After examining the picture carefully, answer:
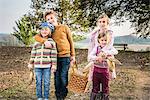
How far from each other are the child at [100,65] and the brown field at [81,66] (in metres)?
0.79

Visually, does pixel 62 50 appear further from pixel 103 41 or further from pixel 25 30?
pixel 25 30

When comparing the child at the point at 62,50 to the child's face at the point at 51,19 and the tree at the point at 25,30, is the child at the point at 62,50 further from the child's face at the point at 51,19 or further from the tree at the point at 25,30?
the tree at the point at 25,30

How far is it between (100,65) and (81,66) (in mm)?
881

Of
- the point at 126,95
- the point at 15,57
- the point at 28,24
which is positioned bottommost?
the point at 126,95

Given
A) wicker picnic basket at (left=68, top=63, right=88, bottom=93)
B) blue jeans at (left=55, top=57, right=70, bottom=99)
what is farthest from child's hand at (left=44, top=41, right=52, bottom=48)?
wicker picnic basket at (left=68, top=63, right=88, bottom=93)

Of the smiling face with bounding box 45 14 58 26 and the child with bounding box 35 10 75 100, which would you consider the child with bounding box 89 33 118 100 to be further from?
the smiling face with bounding box 45 14 58 26

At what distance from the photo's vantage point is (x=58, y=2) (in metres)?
5.30

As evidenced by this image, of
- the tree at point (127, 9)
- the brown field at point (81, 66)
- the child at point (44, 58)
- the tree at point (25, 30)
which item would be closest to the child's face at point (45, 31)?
the child at point (44, 58)

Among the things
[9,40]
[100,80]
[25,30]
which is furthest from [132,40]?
[100,80]

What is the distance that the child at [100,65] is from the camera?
4156 millimetres

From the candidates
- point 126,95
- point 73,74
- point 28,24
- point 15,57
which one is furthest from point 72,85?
point 15,57

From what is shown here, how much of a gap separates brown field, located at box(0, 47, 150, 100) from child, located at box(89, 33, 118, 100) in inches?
31.1

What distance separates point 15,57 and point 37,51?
1935 millimetres

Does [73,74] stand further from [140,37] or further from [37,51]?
[140,37]
